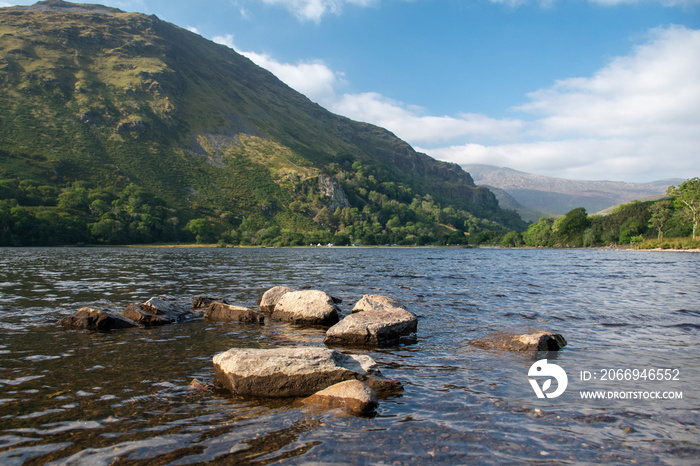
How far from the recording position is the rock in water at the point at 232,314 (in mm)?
19266

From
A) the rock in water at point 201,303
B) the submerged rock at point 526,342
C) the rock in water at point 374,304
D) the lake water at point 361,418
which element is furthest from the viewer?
the rock in water at point 201,303

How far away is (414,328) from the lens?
1642 cm

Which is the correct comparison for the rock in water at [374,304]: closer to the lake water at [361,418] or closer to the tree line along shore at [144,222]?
the lake water at [361,418]

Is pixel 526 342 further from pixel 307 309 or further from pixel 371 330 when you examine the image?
pixel 307 309

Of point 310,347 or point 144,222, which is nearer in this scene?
point 310,347

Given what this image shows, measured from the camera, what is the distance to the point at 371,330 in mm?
15289

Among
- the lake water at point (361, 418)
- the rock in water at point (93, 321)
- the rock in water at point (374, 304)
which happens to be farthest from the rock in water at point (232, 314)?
the rock in water at point (374, 304)

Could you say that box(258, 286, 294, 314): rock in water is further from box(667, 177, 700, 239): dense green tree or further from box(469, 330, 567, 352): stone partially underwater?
box(667, 177, 700, 239): dense green tree

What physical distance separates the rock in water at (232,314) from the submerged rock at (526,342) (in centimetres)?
1081

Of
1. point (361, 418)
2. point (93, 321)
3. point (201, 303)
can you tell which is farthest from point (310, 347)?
point (201, 303)

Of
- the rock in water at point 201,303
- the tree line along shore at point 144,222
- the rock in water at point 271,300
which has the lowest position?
the rock in water at point 201,303

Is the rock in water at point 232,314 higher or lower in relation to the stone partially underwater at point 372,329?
lower

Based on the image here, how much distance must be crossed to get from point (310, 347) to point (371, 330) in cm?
489

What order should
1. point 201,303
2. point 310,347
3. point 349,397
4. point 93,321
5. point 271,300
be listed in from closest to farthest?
point 349,397 < point 310,347 < point 93,321 < point 271,300 < point 201,303
